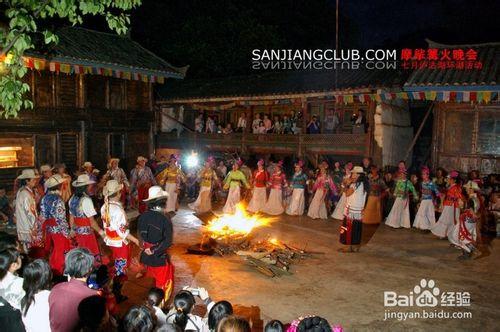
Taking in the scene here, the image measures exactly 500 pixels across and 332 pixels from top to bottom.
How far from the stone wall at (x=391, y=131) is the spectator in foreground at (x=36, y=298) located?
12529 mm

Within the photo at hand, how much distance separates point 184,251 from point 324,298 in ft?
12.6

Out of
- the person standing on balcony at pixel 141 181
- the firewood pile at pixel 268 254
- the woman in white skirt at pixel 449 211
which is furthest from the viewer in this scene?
the person standing on balcony at pixel 141 181

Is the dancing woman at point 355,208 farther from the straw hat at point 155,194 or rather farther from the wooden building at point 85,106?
the wooden building at point 85,106

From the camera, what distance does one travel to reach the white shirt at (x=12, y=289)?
377 centimetres

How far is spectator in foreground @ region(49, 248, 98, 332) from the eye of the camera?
3.59 m

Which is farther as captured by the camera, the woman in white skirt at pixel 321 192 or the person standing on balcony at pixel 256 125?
the person standing on balcony at pixel 256 125

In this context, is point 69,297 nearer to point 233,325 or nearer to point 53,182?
point 233,325

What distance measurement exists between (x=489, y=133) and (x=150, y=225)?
12.5 metres

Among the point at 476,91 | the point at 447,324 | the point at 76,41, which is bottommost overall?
the point at 447,324

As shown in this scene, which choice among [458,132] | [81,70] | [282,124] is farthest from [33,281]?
[282,124]

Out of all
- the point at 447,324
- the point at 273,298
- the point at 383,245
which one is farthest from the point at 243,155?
the point at 447,324

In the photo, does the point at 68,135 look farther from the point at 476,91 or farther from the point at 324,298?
the point at 476,91

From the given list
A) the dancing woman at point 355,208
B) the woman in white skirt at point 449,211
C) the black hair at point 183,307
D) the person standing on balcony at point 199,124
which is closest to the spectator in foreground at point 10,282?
the black hair at point 183,307

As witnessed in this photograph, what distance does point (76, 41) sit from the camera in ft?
55.5
